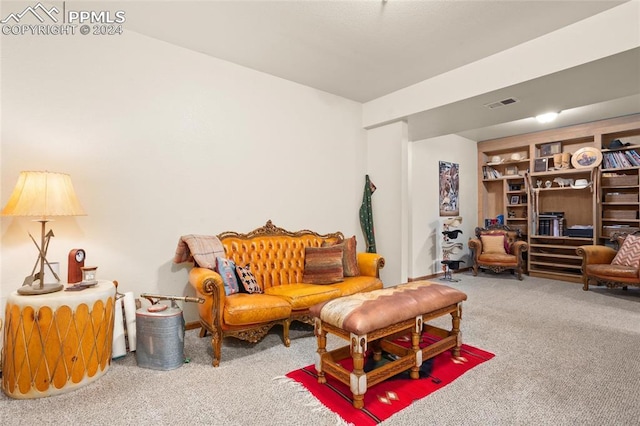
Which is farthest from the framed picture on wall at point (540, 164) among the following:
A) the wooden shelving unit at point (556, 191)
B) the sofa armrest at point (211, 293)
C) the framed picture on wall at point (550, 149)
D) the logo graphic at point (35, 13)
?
the logo graphic at point (35, 13)

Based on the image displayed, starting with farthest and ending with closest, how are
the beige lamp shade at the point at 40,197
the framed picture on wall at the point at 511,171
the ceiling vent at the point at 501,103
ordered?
the framed picture on wall at the point at 511,171, the ceiling vent at the point at 501,103, the beige lamp shade at the point at 40,197

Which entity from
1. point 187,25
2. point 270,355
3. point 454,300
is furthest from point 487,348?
point 187,25

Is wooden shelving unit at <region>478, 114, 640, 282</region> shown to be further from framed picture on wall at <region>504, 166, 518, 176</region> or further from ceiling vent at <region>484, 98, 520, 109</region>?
ceiling vent at <region>484, 98, 520, 109</region>

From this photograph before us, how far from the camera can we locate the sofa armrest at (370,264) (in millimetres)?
3865

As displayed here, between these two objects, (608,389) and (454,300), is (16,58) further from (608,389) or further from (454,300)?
(608,389)

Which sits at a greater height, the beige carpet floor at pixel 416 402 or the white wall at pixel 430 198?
the white wall at pixel 430 198

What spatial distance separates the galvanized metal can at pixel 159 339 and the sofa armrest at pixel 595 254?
5811mm

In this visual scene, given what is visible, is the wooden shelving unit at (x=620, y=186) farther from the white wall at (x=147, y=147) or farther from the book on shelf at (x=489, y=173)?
the white wall at (x=147, y=147)

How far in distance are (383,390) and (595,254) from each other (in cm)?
491

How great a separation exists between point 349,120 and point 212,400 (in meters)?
3.99

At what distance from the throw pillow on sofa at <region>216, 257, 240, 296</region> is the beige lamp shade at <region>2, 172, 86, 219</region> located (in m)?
1.18

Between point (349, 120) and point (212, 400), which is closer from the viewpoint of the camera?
point (212, 400)

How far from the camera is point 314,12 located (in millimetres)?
2787

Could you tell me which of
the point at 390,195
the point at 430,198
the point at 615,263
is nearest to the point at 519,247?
the point at 615,263
